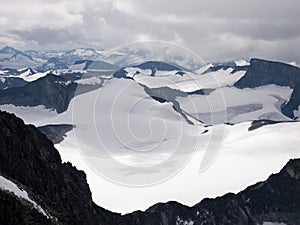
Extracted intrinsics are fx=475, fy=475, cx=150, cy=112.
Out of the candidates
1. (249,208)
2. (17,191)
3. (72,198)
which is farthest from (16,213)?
(249,208)

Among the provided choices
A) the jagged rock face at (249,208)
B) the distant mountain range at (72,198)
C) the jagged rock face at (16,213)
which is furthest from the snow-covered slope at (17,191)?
the jagged rock face at (249,208)

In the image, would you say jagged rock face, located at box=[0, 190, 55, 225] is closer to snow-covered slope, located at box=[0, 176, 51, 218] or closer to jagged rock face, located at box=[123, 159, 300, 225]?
snow-covered slope, located at box=[0, 176, 51, 218]

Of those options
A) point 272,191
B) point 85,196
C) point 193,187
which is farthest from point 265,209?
point 85,196

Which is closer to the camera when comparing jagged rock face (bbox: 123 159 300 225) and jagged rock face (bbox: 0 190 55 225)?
jagged rock face (bbox: 0 190 55 225)

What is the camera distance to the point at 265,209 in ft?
519

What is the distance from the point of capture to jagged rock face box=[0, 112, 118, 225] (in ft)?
249

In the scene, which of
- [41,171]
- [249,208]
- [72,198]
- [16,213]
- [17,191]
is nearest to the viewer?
[16,213]

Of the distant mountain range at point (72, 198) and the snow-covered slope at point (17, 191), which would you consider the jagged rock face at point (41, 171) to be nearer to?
the distant mountain range at point (72, 198)

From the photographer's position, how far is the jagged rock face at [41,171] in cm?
7600

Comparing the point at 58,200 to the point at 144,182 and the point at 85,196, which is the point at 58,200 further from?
the point at 144,182

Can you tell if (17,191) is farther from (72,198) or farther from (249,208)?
(249,208)

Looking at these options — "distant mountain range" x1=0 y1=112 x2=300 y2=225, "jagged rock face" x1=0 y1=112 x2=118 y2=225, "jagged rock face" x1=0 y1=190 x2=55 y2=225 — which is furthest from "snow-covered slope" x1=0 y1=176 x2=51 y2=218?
"jagged rock face" x1=0 y1=112 x2=118 y2=225

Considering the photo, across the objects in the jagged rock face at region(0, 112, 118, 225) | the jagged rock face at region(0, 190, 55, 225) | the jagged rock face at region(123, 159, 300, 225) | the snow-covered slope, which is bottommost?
the jagged rock face at region(0, 190, 55, 225)

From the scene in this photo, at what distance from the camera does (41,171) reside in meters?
82.1
